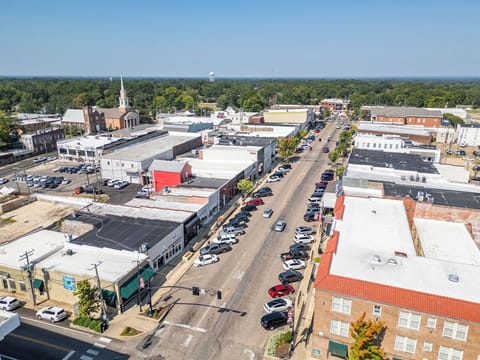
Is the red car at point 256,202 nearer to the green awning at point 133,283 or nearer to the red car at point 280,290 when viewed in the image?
the red car at point 280,290

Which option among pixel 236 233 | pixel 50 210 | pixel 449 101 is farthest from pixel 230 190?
pixel 449 101

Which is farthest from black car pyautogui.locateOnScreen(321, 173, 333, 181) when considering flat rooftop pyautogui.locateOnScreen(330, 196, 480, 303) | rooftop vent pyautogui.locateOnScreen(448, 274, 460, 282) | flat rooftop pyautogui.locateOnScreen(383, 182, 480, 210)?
rooftop vent pyautogui.locateOnScreen(448, 274, 460, 282)

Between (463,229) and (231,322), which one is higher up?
(463,229)

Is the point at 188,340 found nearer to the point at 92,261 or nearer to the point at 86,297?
the point at 86,297

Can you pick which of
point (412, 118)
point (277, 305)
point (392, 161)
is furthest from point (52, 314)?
point (412, 118)

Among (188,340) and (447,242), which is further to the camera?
(447,242)

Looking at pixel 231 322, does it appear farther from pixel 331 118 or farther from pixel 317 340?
pixel 331 118

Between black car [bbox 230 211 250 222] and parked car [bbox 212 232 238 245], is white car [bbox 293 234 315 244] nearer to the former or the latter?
parked car [bbox 212 232 238 245]
